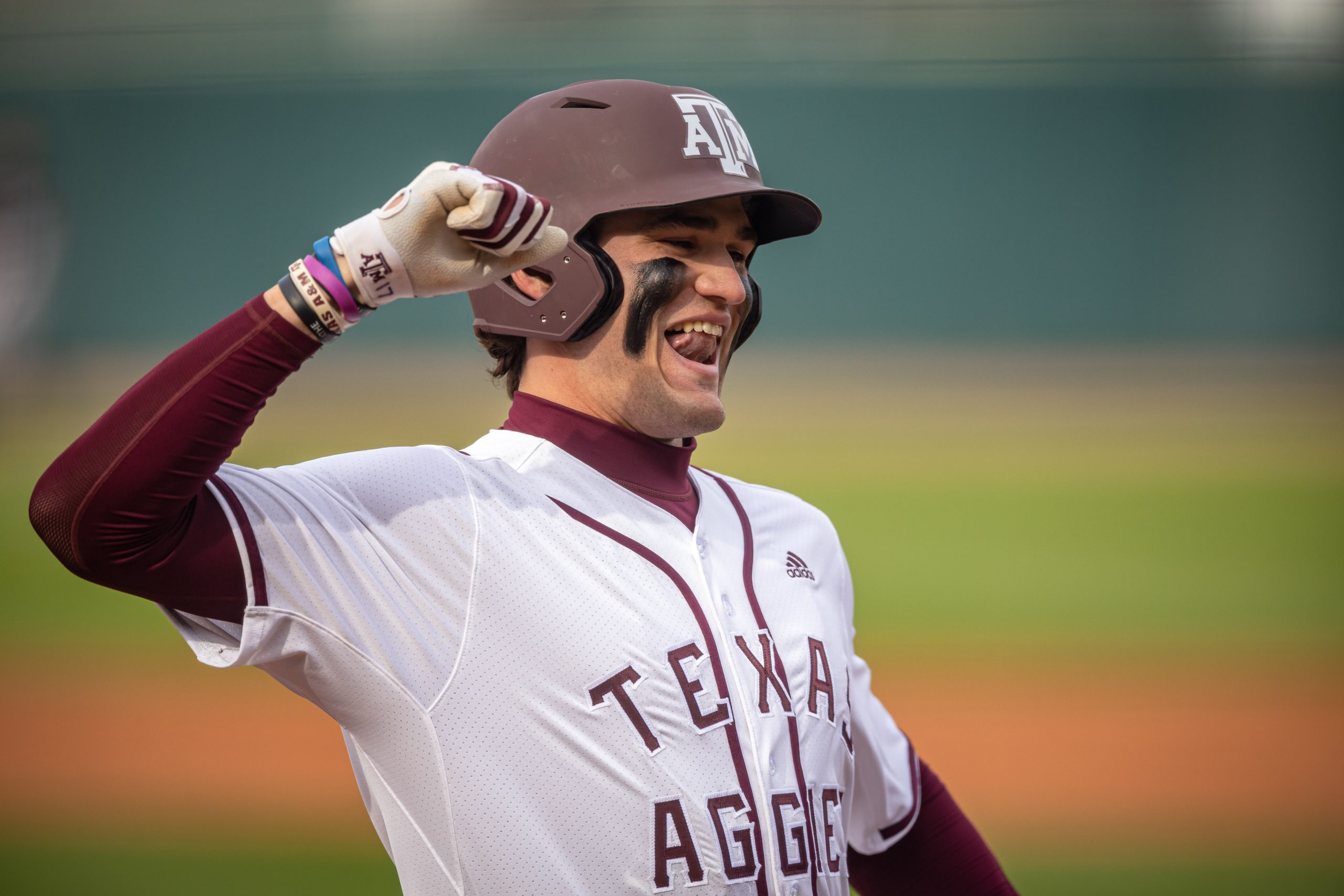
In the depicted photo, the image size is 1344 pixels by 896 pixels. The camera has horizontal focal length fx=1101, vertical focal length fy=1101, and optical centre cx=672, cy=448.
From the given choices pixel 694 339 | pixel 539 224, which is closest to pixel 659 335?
pixel 694 339

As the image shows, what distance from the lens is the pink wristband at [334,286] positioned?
101 cm

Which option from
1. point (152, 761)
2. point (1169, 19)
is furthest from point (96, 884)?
point (1169, 19)

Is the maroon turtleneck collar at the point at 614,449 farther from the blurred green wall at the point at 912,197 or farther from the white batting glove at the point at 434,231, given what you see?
the blurred green wall at the point at 912,197

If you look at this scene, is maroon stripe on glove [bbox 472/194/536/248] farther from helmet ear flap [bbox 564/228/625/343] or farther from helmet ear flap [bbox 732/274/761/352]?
helmet ear flap [bbox 732/274/761/352]

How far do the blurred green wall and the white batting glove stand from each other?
4.50m

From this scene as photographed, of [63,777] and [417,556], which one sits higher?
[63,777]

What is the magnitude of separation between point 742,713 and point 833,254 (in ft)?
14.9

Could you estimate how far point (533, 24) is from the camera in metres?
5.68

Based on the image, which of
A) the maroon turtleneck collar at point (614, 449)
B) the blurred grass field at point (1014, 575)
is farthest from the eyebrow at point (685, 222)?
the blurred grass field at point (1014, 575)

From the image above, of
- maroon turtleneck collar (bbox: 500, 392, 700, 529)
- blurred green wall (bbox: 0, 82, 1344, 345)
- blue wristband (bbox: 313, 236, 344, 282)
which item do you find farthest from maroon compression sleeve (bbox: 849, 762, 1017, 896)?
blurred green wall (bbox: 0, 82, 1344, 345)

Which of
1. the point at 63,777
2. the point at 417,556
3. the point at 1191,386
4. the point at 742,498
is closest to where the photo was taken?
the point at 417,556

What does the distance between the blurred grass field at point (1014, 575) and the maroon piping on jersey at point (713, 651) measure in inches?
108

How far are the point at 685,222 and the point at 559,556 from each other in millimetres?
503

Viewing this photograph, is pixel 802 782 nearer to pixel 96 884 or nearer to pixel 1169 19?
pixel 96 884
